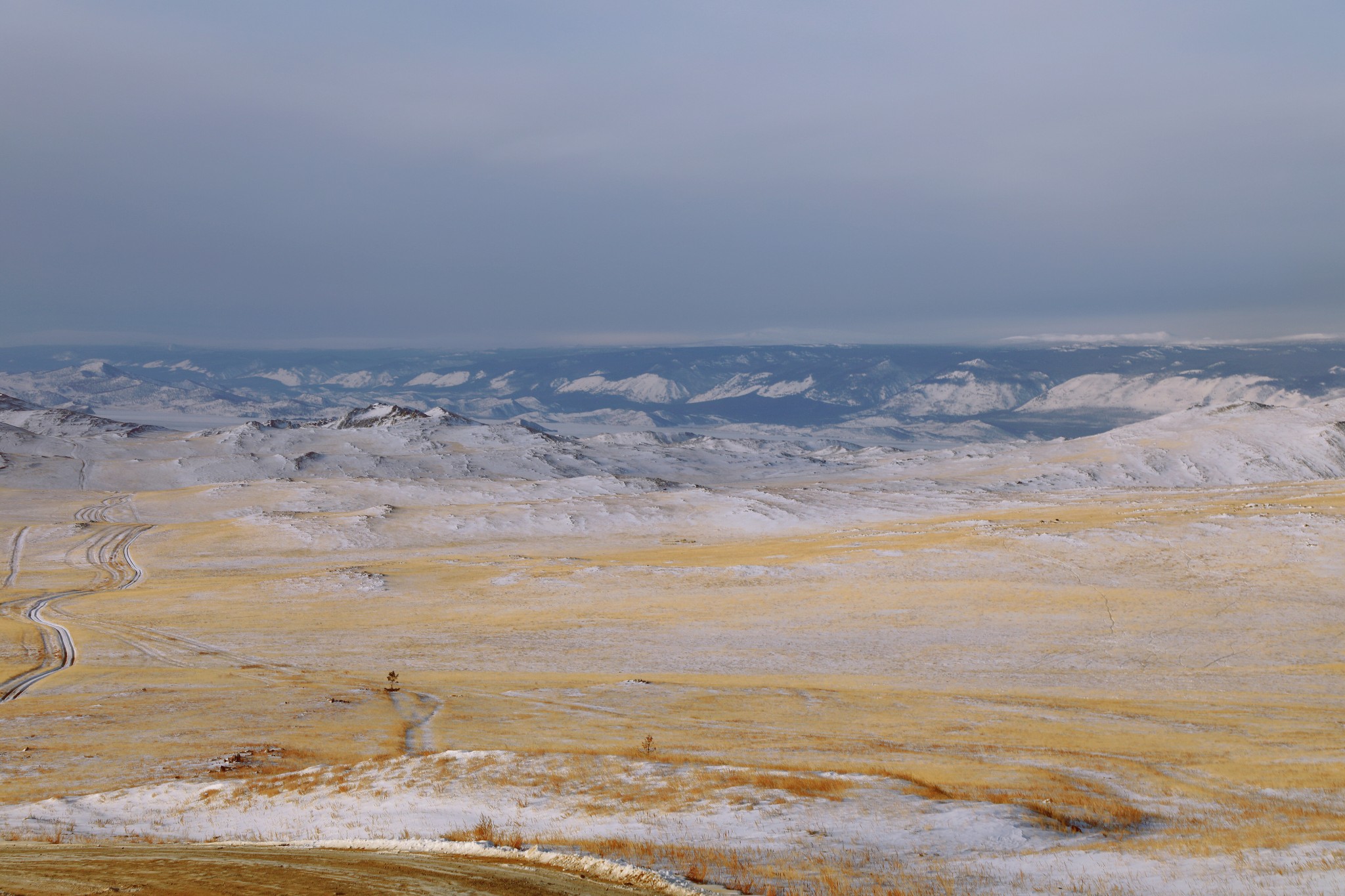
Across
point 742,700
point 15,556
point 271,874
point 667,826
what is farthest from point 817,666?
point 15,556

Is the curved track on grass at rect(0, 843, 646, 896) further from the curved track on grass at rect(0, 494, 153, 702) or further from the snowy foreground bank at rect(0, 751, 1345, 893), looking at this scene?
the curved track on grass at rect(0, 494, 153, 702)

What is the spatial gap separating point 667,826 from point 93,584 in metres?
80.1

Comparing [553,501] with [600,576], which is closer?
[600,576]

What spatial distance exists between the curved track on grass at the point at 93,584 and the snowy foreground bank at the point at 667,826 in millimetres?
22801

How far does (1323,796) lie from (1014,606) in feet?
99.8

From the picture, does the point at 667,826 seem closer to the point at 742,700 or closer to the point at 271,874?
the point at 271,874

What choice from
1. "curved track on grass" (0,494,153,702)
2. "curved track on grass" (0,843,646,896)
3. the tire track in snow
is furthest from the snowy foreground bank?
the tire track in snow

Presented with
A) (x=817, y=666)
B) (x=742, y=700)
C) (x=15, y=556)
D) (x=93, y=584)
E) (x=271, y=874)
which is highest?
(x=271, y=874)

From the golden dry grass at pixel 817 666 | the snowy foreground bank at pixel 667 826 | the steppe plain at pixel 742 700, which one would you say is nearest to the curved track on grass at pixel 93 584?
the steppe plain at pixel 742 700

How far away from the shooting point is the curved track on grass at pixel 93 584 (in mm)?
41219

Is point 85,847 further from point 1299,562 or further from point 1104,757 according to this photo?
point 1299,562

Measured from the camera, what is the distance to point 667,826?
56.7ft

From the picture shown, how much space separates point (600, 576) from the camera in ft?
214

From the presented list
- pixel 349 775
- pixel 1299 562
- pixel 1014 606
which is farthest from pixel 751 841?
pixel 1299 562
